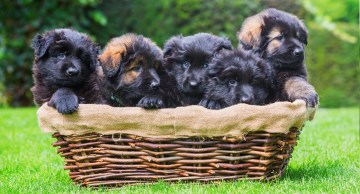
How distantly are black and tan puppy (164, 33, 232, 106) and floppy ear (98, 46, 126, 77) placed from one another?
0.44 metres

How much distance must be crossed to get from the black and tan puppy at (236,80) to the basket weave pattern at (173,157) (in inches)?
13.2

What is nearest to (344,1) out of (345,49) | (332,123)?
(345,49)

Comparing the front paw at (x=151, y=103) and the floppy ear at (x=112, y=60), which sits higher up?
the floppy ear at (x=112, y=60)

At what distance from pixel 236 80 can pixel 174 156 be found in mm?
703

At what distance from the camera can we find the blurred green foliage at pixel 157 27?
12.0 metres

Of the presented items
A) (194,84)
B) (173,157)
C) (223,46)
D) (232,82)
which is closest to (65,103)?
(173,157)

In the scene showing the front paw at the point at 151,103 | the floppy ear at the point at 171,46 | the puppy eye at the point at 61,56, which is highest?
the floppy ear at the point at 171,46

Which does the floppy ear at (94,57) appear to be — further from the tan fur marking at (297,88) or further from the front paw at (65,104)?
the tan fur marking at (297,88)

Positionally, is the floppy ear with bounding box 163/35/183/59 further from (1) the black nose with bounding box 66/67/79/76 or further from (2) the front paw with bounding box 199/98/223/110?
(1) the black nose with bounding box 66/67/79/76

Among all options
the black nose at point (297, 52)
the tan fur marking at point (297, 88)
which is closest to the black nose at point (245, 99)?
the tan fur marking at point (297, 88)

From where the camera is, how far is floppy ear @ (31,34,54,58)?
456 cm

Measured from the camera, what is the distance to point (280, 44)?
468cm

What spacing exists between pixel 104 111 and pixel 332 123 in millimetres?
5404

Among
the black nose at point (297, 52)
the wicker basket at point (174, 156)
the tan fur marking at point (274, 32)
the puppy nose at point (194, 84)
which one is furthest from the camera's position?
the tan fur marking at point (274, 32)
